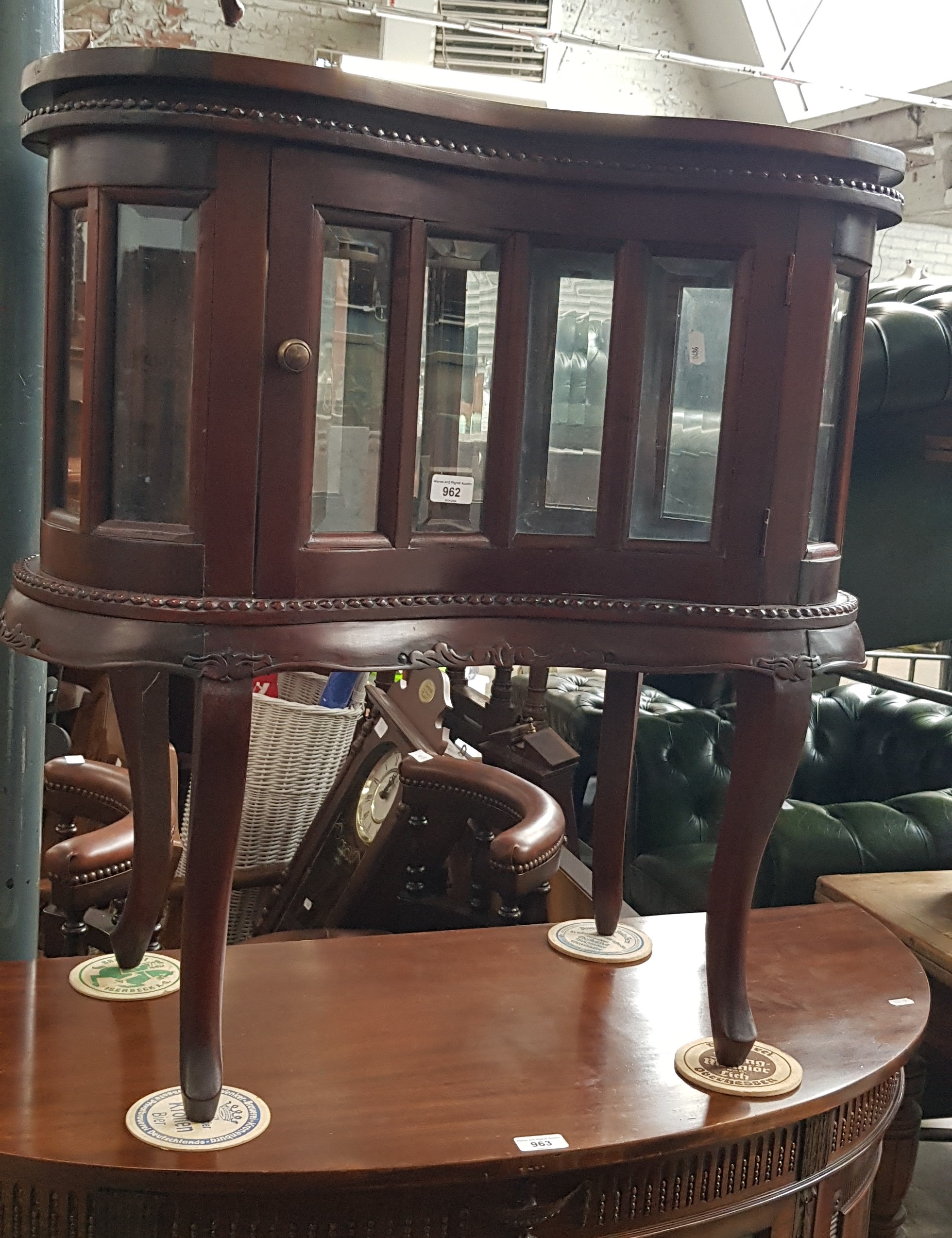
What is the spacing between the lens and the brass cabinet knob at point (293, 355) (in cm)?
111

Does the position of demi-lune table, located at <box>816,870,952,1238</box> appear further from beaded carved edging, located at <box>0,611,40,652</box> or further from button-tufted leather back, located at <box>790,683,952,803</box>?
beaded carved edging, located at <box>0,611,40,652</box>

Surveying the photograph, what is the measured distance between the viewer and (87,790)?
1.87 metres

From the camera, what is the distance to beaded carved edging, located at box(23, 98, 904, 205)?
3.50 ft

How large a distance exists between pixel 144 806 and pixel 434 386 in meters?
0.68

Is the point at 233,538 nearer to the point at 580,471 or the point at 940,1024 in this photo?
the point at 580,471

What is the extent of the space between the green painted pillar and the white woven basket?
2.83ft

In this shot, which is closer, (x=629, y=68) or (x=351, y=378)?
(x=351, y=378)

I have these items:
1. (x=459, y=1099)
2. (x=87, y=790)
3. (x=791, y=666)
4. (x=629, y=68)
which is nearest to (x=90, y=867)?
(x=87, y=790)

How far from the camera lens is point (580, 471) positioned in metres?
1.30

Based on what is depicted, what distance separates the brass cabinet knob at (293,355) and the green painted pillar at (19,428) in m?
0.57

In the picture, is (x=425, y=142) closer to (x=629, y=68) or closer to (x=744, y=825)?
(x=744, y=825)

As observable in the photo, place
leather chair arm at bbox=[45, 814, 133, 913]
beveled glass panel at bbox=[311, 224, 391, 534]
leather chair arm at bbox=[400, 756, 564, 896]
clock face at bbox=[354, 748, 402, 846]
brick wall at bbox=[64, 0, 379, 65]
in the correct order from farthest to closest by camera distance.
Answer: brick wall at bbox=[64, 0, 379, 65], clock face at bbox=[354, 748, 402, 846], leather chair arm at bbox=[400, 756, 564, 896], leather chair arm at bbox=[45, 814, 133, 913], beveled glass panel at bbox=[311, 224, 391, 534]

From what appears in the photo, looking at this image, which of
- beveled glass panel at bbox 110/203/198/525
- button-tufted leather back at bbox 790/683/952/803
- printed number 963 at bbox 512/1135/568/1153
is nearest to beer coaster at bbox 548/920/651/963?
printed number 963 at bbox 512/1135/568/1153

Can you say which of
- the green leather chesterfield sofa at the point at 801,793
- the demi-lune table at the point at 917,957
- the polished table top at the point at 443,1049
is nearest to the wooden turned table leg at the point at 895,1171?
the demi-lune table at the point at 917,957
